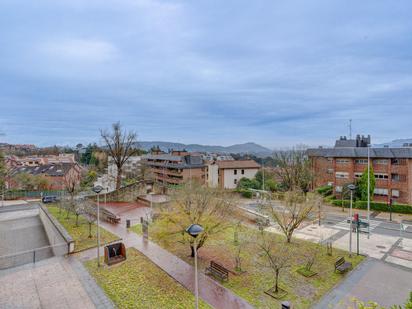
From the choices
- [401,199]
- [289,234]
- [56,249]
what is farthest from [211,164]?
[56,249]

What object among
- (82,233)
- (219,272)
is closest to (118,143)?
(82,233)

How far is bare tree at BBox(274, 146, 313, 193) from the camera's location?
3806 cm

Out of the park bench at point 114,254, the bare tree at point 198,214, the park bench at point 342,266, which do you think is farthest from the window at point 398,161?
the park bench at point 114,254

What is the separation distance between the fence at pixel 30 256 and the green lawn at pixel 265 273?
6.00m

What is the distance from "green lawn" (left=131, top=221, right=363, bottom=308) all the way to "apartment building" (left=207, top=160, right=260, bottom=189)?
113 feet

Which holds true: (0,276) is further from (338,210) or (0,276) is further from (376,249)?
(338,210)

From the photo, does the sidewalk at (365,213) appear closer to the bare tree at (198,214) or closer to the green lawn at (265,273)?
the green lawn at (265,273)

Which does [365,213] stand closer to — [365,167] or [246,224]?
[365,167]

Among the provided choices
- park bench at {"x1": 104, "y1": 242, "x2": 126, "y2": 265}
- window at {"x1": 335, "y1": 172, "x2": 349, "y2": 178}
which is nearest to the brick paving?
park bench at {"x1": 104, "y1": 242, "x2": 126, "y2": 265}

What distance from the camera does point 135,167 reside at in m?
67.0

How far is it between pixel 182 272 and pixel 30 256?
942 cm

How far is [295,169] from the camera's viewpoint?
38.4 meters

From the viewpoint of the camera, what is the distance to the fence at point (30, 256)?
1385 cm

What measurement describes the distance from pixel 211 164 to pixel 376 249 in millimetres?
42580
